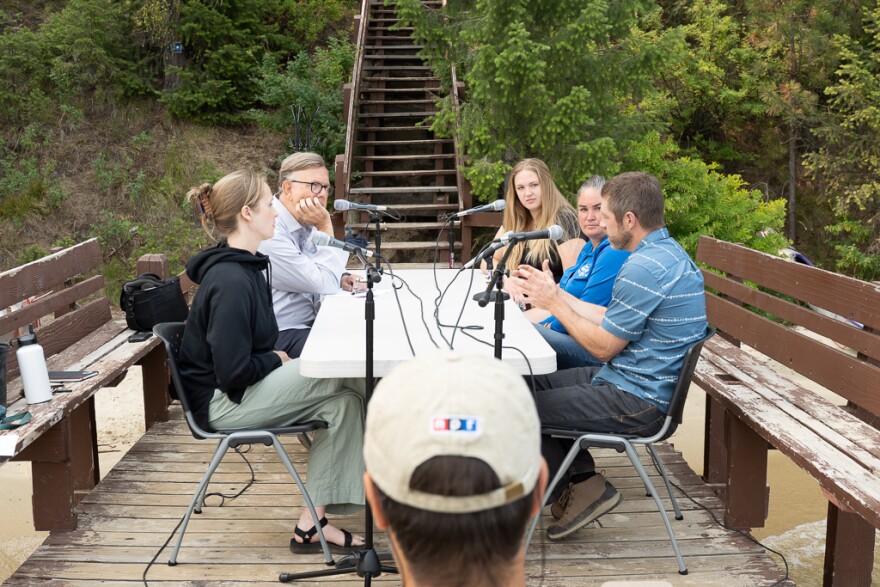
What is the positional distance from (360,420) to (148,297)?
5.86 feet

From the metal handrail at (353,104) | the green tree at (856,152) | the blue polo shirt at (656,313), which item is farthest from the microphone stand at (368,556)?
the green tree at (856,152)

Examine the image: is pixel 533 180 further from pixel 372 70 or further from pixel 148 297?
pixel 372 70

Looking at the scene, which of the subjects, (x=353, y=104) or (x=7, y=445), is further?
(x=353, y=104)

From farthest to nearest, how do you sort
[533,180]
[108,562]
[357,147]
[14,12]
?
[14,12]
[357,147]
[533,180]
[108,562]

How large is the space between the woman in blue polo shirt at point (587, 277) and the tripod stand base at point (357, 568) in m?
1.35

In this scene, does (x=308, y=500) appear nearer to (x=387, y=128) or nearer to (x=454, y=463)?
(x=454, y=463)

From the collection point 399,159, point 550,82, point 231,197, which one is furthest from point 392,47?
point 231,197

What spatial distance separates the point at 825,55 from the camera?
1321 centimetres

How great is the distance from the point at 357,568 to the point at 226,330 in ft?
3.10

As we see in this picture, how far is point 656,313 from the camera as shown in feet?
9.93

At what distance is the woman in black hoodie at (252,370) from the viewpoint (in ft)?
9.86

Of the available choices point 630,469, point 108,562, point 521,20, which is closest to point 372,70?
point 521,20

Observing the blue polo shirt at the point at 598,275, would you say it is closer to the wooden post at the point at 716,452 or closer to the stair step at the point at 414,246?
the wooden post at the point at 716,452

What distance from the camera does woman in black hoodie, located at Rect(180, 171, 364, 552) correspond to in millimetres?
3004
